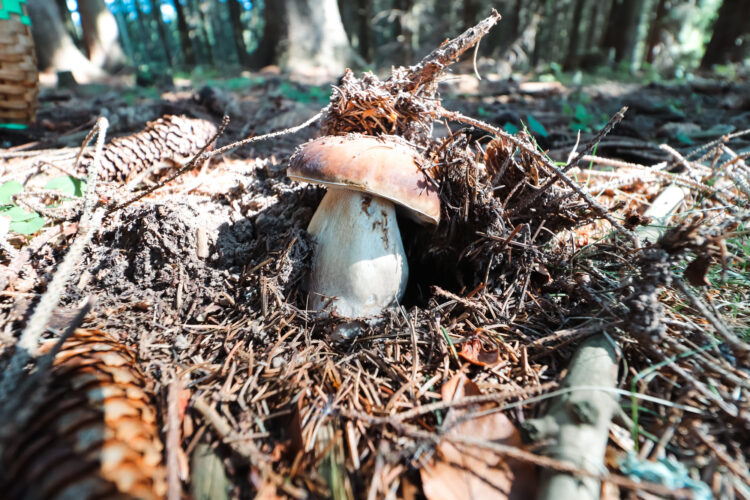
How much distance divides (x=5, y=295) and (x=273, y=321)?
1.00m

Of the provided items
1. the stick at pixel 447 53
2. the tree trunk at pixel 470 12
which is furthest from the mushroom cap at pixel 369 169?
the tree trunk at pixel 470 12

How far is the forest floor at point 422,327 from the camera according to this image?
38.9 inches

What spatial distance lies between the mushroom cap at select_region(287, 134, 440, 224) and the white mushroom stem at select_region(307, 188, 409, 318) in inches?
8.7

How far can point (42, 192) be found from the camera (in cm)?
199

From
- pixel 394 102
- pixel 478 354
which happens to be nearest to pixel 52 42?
pixel 394 102

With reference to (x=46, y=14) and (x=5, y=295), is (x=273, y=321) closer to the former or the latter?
(x=5, y=295)

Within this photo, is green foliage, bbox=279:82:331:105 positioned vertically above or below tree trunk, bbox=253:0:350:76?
below

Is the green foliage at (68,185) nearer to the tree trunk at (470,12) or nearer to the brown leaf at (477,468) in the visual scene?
the brown leaf at (477,468)

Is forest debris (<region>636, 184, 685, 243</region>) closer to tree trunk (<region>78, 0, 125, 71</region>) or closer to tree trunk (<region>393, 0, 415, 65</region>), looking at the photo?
tree trunk (<region>393, 0, 415, 65</region>)

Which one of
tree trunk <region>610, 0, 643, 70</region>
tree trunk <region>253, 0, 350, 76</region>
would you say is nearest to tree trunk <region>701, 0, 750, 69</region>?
tree trunk <region>610, 0, 643, 70</region>

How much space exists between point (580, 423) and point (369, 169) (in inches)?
41.6

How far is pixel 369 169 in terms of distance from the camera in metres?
1.44

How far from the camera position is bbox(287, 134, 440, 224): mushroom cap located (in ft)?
4.74

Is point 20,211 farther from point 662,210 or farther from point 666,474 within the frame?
point 662,210
